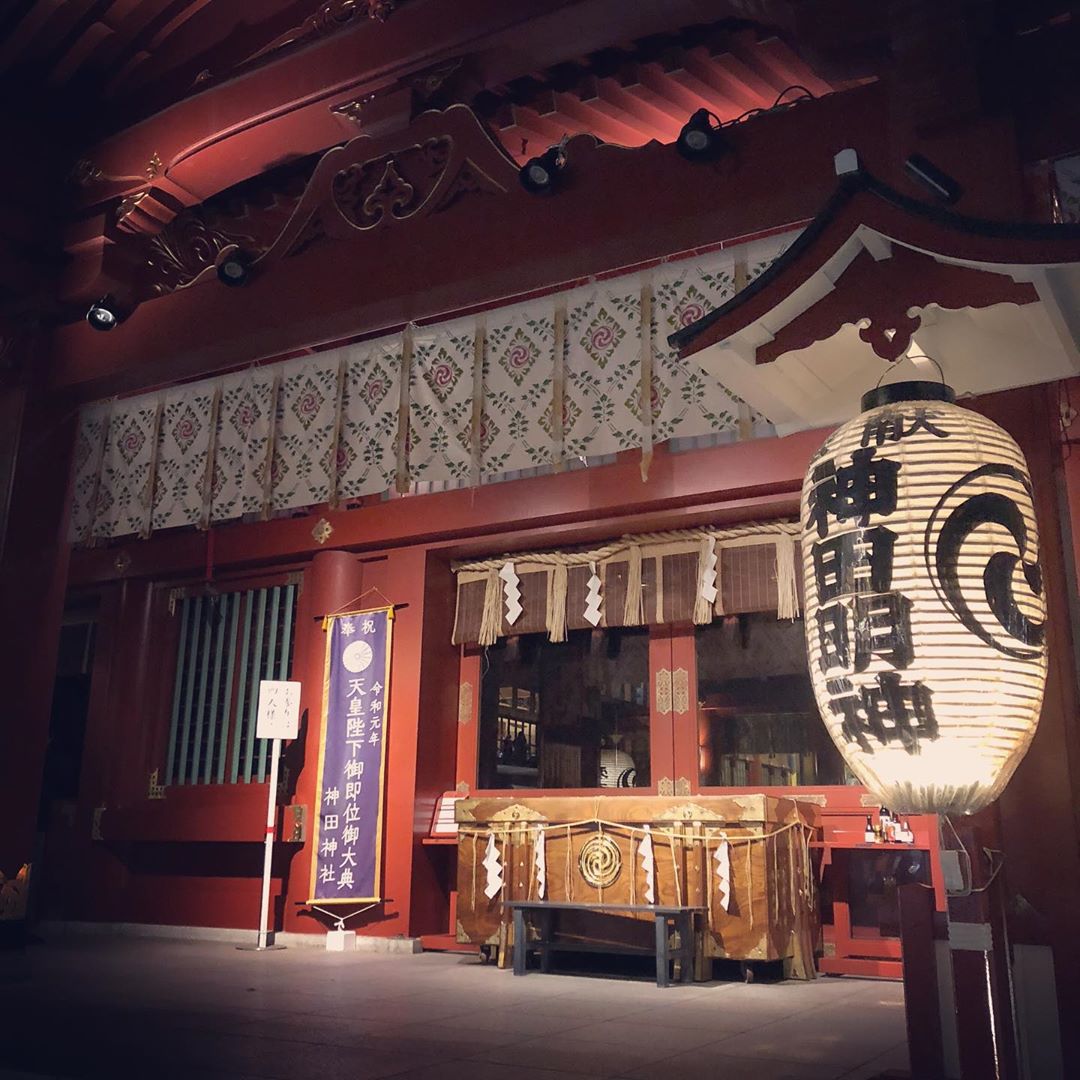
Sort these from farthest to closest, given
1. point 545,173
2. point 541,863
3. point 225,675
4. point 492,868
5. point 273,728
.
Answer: point 225,675 → point 273,728 → point 492,868 → point 541,863 → point 545,173

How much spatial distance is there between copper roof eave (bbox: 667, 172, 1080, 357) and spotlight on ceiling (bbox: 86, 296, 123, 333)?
392cm

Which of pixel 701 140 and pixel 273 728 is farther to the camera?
pixel 273 728

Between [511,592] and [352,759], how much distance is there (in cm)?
175


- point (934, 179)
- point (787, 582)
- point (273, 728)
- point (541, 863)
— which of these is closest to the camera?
point (934, 179)

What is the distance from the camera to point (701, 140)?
423 cm

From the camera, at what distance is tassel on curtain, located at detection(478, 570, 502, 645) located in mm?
7805

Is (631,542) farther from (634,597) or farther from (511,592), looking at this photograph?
(511,592)

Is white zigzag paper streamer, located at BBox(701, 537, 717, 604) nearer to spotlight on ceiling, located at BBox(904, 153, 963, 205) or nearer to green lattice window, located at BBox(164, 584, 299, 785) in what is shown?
green lattice window, located at BBox(164, 584, 299, 785)

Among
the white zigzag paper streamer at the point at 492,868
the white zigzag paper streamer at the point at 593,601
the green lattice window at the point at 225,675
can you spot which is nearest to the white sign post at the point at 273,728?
the green lattice window at the point at 225,675

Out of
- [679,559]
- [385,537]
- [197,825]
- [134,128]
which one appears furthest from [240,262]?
[197,825]

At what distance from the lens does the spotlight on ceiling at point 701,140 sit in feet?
13.8

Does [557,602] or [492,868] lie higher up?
[557,602]

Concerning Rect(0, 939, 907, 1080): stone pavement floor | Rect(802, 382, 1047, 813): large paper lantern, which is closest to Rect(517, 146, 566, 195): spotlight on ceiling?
Rect(802, 382, 1047, 813): large paper lantern

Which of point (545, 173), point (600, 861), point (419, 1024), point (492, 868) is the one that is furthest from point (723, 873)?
point (545, 173)
